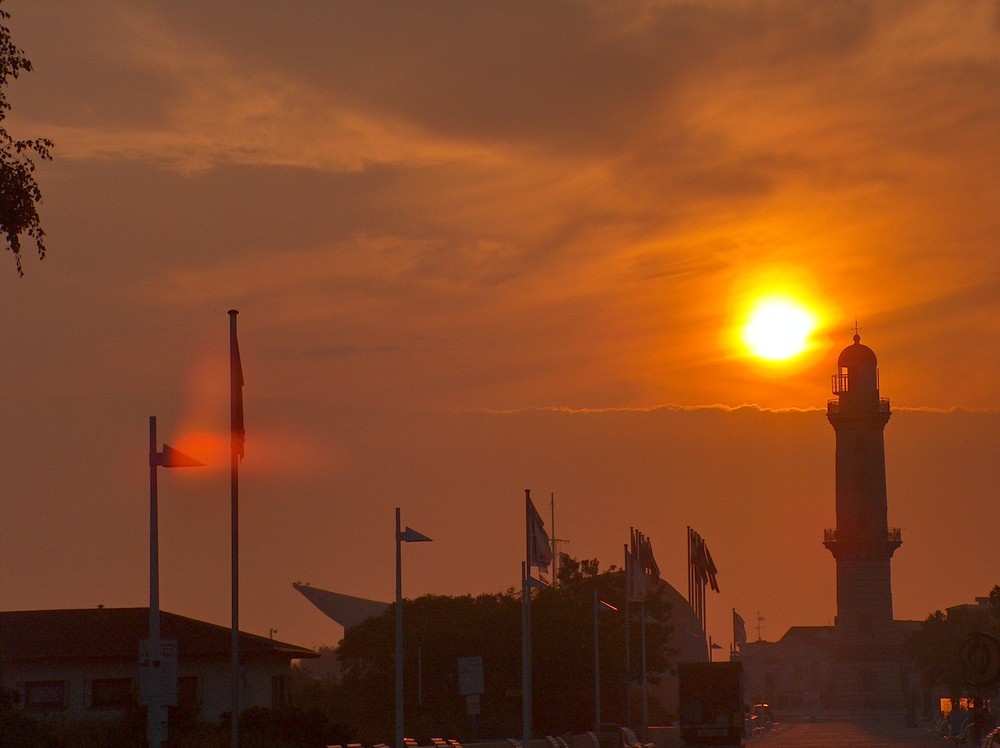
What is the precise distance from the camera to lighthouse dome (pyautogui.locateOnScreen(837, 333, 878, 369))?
454 ft

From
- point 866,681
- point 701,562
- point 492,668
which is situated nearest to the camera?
point 492,668

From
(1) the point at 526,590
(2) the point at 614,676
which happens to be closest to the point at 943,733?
(2) the point at 614,676

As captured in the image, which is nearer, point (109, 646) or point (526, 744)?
point (526, 744)

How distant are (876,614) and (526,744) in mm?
93221

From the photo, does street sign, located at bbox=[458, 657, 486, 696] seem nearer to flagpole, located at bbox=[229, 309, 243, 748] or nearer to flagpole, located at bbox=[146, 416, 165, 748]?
flagpole, located at bbox=[229, 309, 243, 748]

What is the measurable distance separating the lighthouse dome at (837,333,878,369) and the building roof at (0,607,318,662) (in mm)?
87407

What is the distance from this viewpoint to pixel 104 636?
177 feet

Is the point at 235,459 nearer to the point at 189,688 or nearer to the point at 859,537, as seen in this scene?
the point at 189,688

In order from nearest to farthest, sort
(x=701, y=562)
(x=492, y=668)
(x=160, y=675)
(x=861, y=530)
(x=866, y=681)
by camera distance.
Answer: (x=160, y=675) → (x=492, y=668) → (x=701, y=562) → (x=861, y=530) → (x=866, y=681)

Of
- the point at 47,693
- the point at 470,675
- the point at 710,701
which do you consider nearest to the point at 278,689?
the point at 47,693

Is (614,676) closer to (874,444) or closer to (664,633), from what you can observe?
(664,633)

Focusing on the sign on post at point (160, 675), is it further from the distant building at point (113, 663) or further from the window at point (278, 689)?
the window at point (278, 689)

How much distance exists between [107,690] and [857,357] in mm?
97186

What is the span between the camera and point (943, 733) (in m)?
78.2
